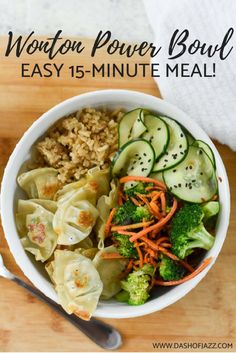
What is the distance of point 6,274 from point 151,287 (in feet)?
1.60

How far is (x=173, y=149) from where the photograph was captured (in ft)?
6.08

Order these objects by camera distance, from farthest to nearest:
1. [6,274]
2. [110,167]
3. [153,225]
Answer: [6,274], [110,167], [153,225]

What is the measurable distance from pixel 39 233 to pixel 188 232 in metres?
0.45

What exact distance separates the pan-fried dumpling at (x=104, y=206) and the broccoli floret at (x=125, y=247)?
6 cm

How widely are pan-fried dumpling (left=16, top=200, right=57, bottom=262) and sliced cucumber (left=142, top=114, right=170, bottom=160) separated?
0.37 meters

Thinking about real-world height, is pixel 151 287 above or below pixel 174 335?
above

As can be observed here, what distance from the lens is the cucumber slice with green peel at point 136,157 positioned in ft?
6.05

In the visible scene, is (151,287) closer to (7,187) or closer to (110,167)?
(110,167)

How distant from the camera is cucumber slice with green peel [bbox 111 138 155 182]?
1.84 meters

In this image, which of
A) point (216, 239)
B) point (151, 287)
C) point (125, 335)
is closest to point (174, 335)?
point (125, 335)

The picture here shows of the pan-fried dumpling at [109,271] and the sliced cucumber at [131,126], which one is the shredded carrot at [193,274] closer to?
the pan-fried dumpling at [109,271]

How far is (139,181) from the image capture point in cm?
183

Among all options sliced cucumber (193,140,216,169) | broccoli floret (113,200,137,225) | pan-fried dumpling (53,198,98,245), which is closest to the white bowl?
sliced cucumber (193,140,216,169)

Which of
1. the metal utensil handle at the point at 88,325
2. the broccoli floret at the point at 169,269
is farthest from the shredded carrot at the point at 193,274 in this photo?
the metal utensil handle at the point at 88,325
